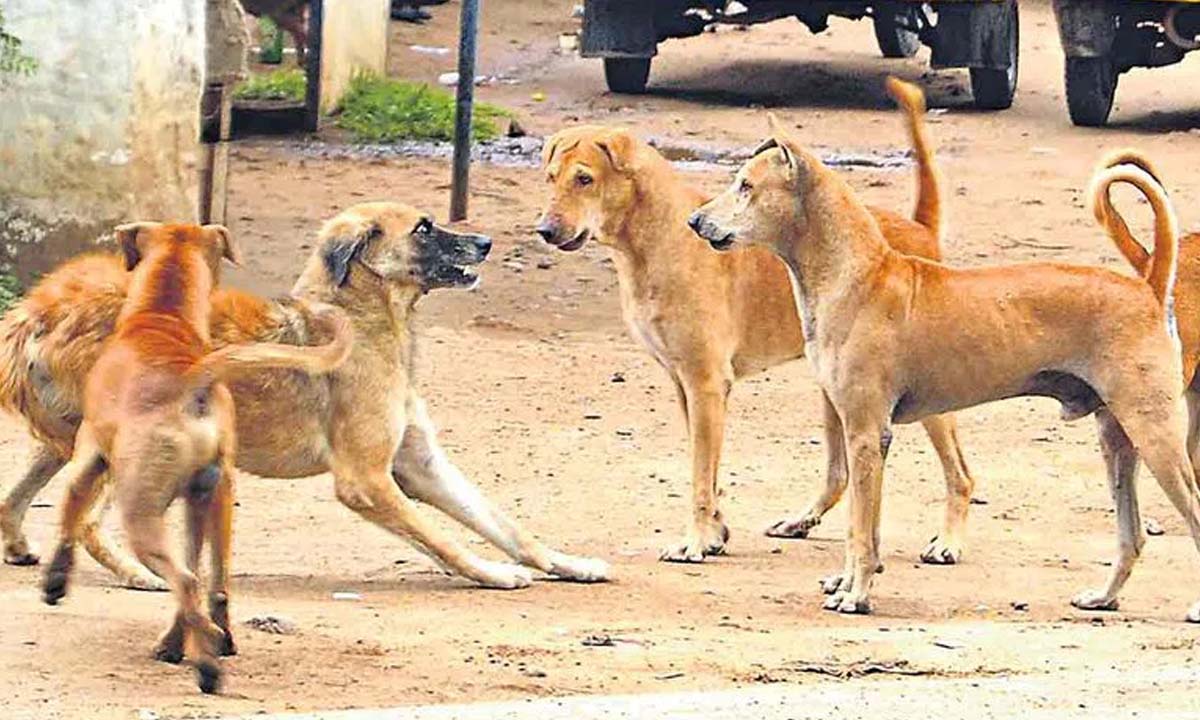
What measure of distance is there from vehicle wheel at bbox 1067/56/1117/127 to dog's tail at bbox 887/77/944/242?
27.6 feet

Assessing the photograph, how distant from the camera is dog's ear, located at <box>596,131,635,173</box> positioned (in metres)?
8.95

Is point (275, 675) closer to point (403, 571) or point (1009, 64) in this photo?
point (403, 571)

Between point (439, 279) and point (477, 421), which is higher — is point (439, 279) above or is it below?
above

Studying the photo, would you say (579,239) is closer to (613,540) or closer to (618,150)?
(618,150)

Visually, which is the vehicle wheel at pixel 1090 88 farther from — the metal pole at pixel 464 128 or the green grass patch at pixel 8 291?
the green grass patch at pixel 8 291

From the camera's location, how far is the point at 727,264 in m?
8.98

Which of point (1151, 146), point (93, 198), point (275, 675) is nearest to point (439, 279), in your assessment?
point (275, 675)

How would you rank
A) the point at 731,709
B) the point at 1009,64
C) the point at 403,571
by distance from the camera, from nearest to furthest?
the point at 731,709 → the point at 403,571 → the point at 1009,64

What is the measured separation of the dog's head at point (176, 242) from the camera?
7.08m

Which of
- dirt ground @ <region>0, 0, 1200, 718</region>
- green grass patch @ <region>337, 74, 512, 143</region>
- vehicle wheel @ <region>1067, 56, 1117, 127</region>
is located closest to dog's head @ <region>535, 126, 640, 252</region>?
dirt ground @ <region>0, 0, 1200, 718</region>

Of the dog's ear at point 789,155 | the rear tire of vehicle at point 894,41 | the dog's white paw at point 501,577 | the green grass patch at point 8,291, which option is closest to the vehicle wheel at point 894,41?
the rear tire of vehicle at point 894,41

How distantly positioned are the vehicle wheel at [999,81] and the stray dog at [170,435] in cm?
1199

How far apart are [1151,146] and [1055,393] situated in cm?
879

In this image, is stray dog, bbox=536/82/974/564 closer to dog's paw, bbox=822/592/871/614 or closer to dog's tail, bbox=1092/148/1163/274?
dog's tail, bbox=1092/148/1163/274
